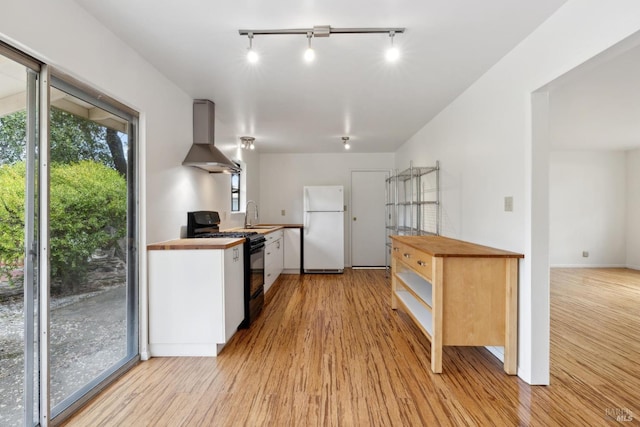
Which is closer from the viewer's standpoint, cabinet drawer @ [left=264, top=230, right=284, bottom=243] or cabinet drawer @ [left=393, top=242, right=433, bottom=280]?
cabinet drawer @ [left=393, top=242, right=433, bottom=280]

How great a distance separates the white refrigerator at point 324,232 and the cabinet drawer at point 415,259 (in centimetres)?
210

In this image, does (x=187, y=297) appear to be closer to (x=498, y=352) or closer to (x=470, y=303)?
(x=470, y=303)

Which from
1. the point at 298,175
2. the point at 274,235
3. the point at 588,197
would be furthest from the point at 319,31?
the point at 588,197

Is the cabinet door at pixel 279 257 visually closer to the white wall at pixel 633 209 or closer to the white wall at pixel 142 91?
the white wall at pixel 142 91

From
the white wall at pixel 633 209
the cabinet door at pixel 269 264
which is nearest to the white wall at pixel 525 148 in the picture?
the cabinet door at pixel 269 264

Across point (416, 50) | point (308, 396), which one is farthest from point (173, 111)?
point (308, 396)

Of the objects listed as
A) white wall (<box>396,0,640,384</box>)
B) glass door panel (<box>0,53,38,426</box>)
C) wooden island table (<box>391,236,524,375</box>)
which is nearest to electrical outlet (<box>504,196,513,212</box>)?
white wall (<box>396,0,640,384</box>)

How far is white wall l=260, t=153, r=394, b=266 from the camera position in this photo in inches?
233

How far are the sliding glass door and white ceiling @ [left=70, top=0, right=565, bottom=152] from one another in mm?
617

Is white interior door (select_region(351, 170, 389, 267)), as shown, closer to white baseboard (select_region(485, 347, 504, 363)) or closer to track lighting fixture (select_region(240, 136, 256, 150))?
track lighting fixture (select_region(240, 136, 256, 150))

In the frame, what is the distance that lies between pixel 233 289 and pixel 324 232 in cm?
293

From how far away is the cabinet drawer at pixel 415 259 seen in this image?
2.24 meters

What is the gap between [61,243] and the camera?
167 centimetres

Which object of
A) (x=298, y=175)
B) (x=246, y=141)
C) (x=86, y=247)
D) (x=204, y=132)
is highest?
(x=246, y=141)
